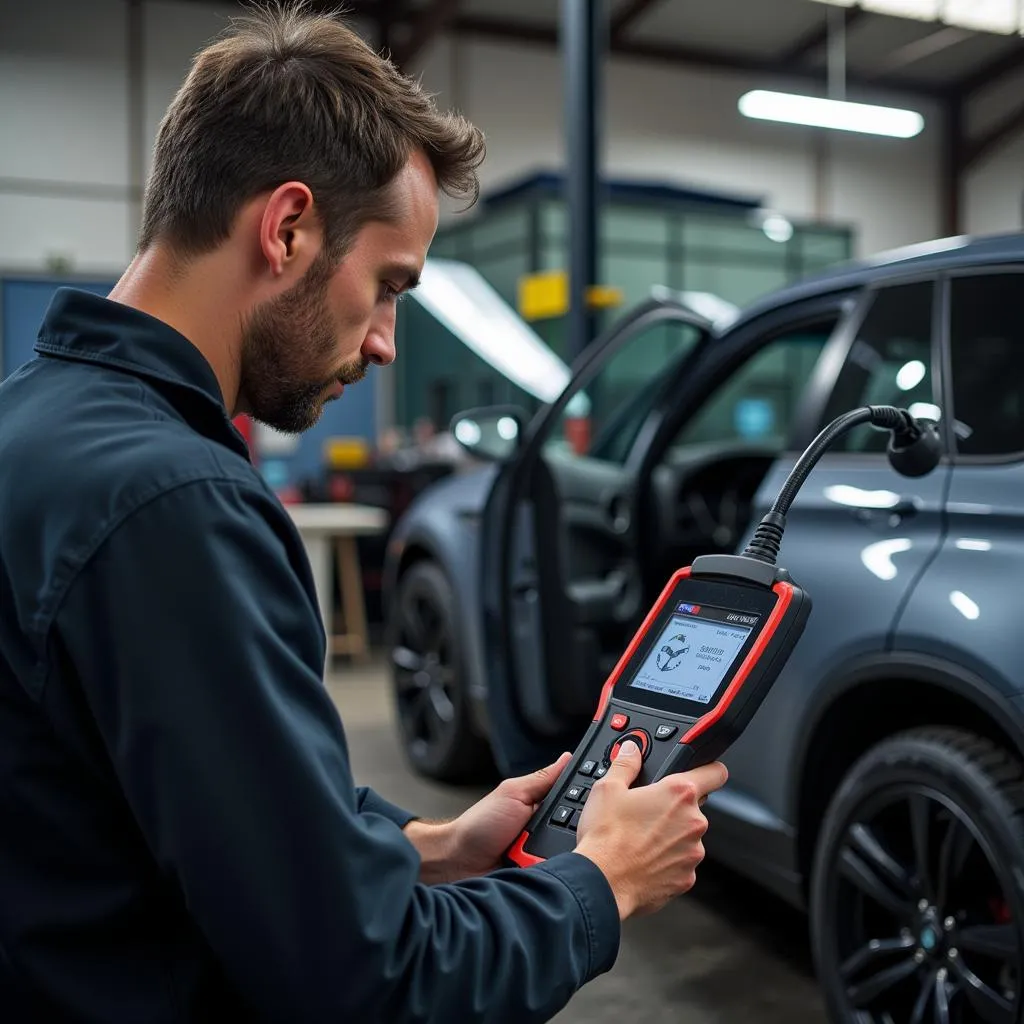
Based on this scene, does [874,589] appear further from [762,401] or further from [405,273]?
[762,401]

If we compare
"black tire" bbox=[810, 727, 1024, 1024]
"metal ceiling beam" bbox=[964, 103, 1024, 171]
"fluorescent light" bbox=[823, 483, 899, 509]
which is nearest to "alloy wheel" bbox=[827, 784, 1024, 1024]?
"black tire" bbox=[810, 727, 1024, 1024]

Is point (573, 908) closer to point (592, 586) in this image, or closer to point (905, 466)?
point (905, 466)

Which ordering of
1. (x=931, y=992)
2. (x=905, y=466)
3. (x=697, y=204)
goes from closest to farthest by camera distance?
(x=905, y=466) → (x=931, y=992) → (x=697, y=204)

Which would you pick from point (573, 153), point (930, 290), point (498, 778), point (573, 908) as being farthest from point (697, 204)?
point (573, 908)

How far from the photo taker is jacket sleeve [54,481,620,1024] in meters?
0.77

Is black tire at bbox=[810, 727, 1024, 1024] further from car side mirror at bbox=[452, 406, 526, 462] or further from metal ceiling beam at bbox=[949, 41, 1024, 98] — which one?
metal ceiling beam at bbox=[949, 41, 1024, 98]

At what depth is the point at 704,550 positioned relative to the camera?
3.36 m

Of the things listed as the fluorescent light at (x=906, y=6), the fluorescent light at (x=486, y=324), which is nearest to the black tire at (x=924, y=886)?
the fluorescent light at (x=906, y=6)

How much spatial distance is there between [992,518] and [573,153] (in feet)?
13.0

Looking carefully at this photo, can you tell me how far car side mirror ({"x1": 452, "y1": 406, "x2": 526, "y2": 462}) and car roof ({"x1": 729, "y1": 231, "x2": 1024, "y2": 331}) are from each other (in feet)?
2.10

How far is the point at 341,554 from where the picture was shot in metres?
6.78

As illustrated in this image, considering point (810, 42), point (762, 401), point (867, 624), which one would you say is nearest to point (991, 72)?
point (810, 42)

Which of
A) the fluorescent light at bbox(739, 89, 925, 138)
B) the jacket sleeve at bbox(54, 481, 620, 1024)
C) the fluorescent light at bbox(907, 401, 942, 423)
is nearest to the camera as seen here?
the jacket sleeve at bbox(54, 481, 620, 1024)

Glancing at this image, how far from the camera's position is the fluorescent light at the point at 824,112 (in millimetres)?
9625
